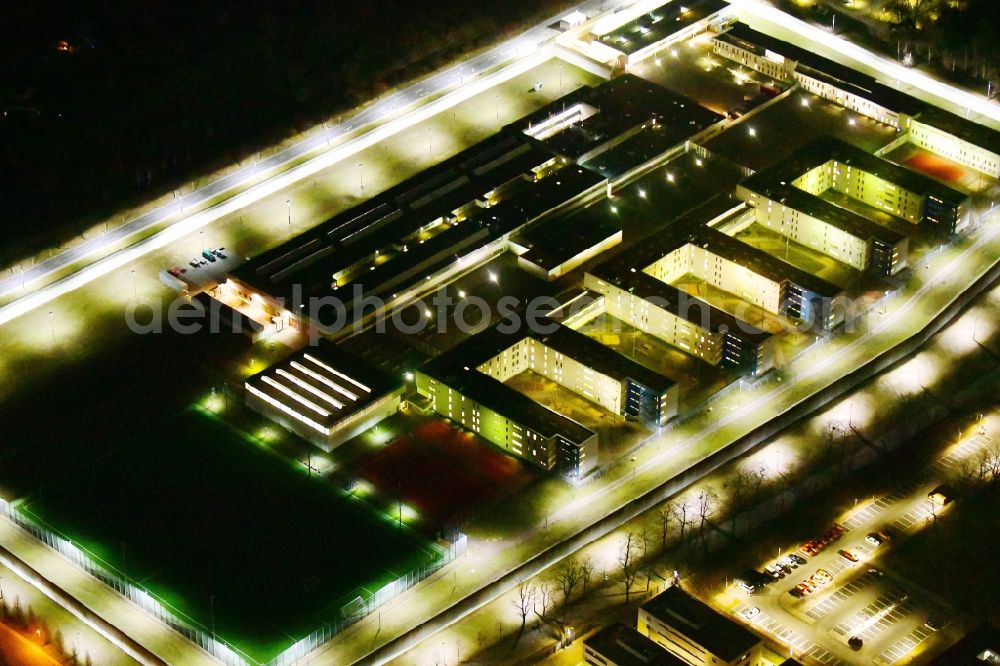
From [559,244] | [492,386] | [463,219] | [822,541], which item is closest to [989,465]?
[822,541]

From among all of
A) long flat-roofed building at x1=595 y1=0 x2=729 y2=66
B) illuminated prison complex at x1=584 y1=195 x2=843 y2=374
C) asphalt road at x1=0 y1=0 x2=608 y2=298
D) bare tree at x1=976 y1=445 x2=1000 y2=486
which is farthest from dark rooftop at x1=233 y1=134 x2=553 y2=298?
bare tree at x1=976 y1=445 x2=1000 y2=486

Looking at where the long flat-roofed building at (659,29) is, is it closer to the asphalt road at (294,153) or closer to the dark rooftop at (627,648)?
the asphalt road at (294,153)

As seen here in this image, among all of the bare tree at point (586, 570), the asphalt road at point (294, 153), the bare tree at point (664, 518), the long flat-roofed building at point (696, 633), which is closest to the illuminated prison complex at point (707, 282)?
the bare tree at point (664, 518)

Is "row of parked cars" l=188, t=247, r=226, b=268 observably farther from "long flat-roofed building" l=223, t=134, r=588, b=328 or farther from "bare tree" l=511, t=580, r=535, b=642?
"bare tree" l=511, t=580, r=535, b=642

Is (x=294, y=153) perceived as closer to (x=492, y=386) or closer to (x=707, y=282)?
(x=707, y=282)

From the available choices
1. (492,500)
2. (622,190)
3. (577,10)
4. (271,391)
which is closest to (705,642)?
(492,500)
